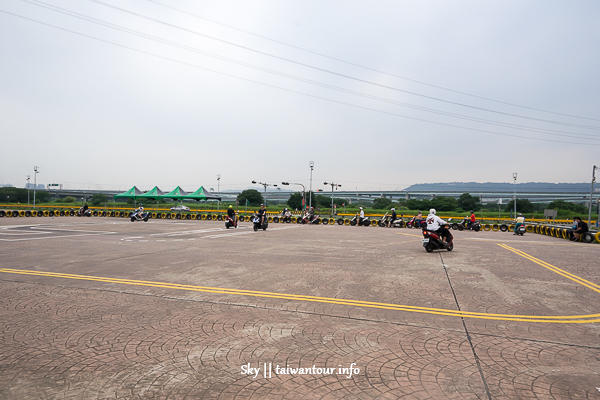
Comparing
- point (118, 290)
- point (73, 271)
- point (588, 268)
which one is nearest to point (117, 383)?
point (118, 290)

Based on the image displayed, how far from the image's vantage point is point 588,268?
991cm

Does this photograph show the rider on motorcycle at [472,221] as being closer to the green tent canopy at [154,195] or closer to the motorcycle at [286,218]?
the motorcycle at [286,218]

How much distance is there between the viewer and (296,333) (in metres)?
4.59

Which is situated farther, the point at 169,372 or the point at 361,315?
the point at 361,315

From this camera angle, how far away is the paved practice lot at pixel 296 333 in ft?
10.9

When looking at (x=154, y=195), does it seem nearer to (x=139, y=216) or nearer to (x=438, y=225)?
(x=139, y=216)

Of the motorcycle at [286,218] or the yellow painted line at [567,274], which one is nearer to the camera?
the yellow painted line at [567,274]

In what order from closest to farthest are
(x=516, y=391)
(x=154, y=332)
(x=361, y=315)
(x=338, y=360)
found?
(x=516, y=391)
(x=338, y=360)
(x=154, y=332)
(x=361, y=315)

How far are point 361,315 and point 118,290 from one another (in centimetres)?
449

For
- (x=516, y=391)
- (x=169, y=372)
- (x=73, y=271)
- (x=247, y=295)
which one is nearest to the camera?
(x=516, y=391)

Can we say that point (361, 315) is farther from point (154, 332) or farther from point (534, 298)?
point (534, 298)

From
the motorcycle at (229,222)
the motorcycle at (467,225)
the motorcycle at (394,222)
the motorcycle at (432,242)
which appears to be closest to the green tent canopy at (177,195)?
the motorcycle at (229,222)

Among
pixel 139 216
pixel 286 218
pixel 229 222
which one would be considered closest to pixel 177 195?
pixel 139 216

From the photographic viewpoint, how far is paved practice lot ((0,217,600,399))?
10.9ft
